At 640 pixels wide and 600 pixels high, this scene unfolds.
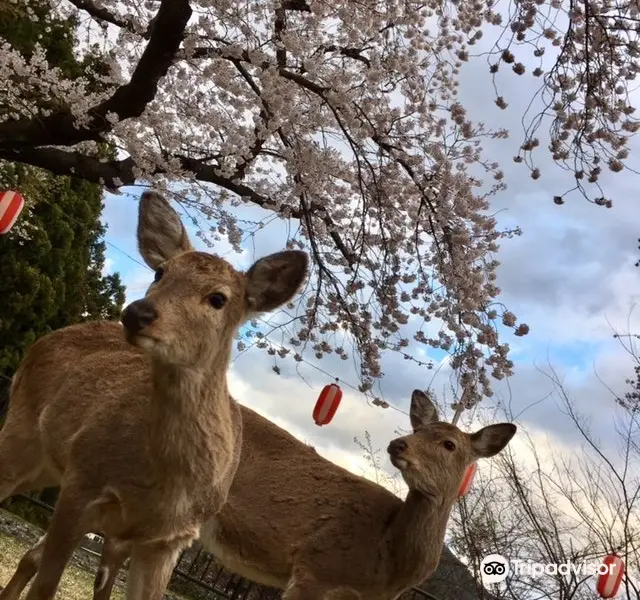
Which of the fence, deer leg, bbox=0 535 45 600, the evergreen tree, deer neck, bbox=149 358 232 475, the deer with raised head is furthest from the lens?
the evergreen tree

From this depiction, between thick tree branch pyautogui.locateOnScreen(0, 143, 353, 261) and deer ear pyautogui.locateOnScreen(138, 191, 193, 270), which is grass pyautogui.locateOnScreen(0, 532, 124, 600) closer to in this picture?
deer ear pyautogui.locateOnScreen(138, 191, 193, 270)

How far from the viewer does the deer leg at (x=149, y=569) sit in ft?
10.8

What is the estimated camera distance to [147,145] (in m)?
7.17

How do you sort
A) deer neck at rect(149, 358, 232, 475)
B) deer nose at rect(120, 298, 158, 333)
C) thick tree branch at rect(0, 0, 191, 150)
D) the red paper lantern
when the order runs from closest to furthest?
deer nose at rect(120, 298, 158, 333) < deer neck at rect(149, 358, 232, 475) < thick tree branch at rect(0, 0, 191, 150) < the red paper lantern

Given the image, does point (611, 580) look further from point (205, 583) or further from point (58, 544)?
point (205, 583)

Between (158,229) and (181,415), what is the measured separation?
1.14 m

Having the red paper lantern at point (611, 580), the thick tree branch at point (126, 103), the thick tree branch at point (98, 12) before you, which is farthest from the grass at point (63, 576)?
the thick tree branch at point (98, 12)

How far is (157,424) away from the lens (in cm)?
311

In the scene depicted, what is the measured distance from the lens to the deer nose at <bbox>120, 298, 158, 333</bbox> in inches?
103

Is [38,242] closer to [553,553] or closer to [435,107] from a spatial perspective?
[435,107]

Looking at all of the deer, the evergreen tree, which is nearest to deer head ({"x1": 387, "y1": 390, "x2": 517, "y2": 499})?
the deer

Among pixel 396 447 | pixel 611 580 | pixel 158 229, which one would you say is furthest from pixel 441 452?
pixel 611 580

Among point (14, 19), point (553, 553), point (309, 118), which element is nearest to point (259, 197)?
point (309, 118)

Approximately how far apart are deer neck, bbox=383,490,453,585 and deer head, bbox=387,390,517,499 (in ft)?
0.34
